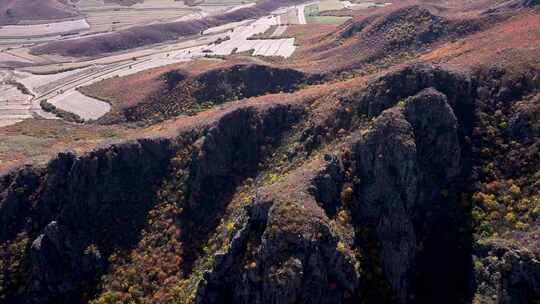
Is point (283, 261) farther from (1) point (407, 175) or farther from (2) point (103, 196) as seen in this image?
(2) point (103, 196)

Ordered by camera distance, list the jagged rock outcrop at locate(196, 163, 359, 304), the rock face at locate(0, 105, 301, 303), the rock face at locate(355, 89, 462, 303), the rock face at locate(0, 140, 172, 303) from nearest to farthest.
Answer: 1. the jagged rock outcrop at locate(196, 163, 359, 304)
2. the rock face at locate(355, 89, 462, 303)
3. the rock face at locate(0, 140, 172, 303)
4. the rock face at locate(0, 105, 301, 303)

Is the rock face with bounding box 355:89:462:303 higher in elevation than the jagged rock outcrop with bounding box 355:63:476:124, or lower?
lower

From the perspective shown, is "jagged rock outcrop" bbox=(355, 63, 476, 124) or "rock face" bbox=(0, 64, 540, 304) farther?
"jagged rock outcrop" bbox=(355, 63, 476, 124)

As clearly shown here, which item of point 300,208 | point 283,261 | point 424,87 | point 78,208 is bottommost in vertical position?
point 78,208

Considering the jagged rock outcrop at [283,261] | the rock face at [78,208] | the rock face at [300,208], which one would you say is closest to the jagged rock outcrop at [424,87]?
the rock face at [300,208]

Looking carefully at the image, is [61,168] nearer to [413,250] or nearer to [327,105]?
[327,105]

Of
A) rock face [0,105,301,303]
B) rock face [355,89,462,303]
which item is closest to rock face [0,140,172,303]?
rock face [0,105,301,303]

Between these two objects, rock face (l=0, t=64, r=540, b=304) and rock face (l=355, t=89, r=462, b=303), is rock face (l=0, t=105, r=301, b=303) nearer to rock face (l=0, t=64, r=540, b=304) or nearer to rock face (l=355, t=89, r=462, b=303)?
rock face (l=0, t=64, r=540, b=304)

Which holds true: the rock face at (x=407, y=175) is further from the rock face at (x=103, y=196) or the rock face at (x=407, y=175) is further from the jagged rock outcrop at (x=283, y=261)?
the rock face at (x=103, y=196)

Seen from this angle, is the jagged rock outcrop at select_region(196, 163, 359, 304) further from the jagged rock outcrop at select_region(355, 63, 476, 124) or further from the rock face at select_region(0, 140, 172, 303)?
the rock face at select_region(0, 140, 172, 303)

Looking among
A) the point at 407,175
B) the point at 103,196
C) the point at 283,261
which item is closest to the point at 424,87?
the point at 407,175

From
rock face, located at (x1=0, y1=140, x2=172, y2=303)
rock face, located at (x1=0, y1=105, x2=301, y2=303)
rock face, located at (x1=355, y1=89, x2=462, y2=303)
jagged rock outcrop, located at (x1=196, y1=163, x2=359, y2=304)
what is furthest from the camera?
rock face, located at (x1=0, y1=105, x2=301, y2=303)
